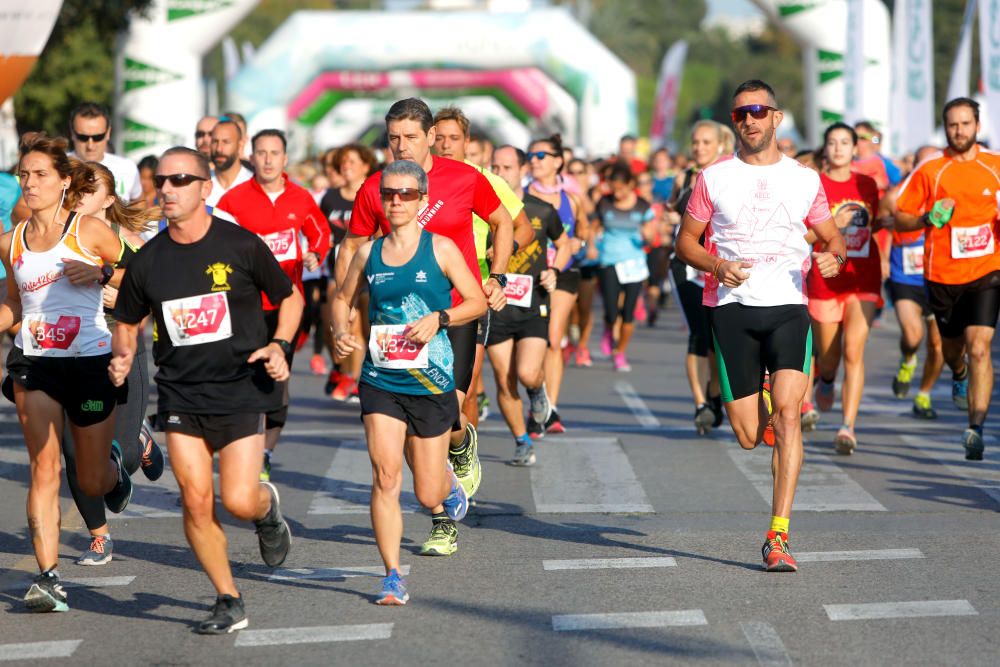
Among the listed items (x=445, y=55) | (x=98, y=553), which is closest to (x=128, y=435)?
(x=98, y=553)

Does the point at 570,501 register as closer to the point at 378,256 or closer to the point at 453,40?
the point at 378,256

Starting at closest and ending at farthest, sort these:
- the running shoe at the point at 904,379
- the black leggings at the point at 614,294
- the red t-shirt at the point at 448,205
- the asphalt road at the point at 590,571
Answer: the asphalt road at the point at 590,571
the red t-shirt at the point at 448,205
the running shoe at the point at 904,379
the black leggings at the point at 614,294

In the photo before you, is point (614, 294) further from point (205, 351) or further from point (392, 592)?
point (205, 351)

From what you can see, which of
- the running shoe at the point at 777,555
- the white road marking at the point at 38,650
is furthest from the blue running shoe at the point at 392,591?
the running shoe at the point at 777,555

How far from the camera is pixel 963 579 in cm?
683

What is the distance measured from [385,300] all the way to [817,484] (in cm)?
345

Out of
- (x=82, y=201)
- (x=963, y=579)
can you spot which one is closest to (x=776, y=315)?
(x=963, y=579)

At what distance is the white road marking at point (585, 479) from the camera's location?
8867 millimetres

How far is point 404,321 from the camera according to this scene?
6.81 meters

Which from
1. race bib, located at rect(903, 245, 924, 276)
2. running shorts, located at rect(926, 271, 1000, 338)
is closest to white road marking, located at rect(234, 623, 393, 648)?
running shorts, located at rect(926, 271, 1000, 338)

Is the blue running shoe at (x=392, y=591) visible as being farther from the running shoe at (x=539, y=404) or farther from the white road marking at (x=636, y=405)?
the white road marking at (x=636, y=405)

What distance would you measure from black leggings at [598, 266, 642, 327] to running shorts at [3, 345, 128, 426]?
9171 mm

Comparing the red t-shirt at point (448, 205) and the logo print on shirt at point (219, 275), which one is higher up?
the red t-shirt at point (448, 205)

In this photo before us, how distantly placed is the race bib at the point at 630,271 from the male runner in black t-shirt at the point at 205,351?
9.57m
